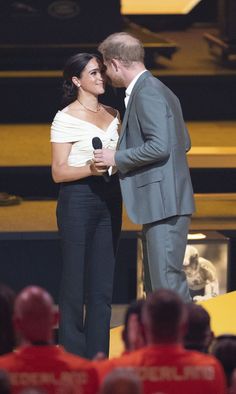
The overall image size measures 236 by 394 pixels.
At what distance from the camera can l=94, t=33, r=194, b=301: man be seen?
495 centimetres

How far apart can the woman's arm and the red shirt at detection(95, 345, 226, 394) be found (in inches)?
67.4

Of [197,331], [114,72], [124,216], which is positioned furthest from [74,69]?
[124,216]

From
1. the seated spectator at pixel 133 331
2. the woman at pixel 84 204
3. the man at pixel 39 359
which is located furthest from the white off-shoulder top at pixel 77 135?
the man at pixel 39 359

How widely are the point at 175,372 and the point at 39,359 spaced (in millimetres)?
342

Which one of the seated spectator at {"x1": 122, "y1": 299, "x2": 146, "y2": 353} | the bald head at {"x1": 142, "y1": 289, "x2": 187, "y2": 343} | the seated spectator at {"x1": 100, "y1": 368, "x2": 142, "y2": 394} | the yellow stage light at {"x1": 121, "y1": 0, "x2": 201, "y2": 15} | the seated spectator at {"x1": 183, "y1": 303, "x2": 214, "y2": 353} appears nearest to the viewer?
the seated spectator at {"x1": 100, "y1": 368, "x2": 142, "y2": 394}

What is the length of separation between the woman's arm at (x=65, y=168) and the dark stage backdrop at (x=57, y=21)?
16.5ft

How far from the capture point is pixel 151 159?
4.93 m

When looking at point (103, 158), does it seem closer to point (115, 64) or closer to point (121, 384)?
point (115, 64)

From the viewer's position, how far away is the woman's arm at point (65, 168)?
5.07 m

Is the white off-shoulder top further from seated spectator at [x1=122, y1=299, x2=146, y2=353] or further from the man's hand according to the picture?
seated spectator at [x1=122, y1=299, x2=146, y2=353]

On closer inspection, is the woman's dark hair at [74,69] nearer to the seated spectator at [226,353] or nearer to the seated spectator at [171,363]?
the seated spectator at [226,353]

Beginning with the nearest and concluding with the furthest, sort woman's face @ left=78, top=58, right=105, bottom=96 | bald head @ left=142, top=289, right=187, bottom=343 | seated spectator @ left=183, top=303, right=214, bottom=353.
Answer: bald head @ left=142, top=289, right=187, bottom=343, seated spectator @ left=183, top=303, right=214, bottom=353, woman's face @ left=78, top=58, right=105, bottom=96

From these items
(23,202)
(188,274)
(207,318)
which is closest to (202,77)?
(23,202)

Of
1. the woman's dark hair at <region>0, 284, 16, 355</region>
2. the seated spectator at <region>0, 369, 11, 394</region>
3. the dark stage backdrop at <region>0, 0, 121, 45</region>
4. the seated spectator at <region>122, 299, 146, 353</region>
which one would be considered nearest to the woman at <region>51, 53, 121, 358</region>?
the seated spectator at <region>122, 299, 146, 353</region>
